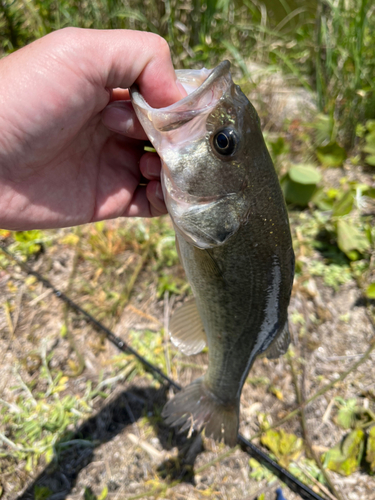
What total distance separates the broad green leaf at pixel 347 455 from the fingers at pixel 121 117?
7.54 feet

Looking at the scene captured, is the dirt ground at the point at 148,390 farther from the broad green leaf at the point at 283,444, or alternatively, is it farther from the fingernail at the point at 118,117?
the fingernail at the point at 118,117

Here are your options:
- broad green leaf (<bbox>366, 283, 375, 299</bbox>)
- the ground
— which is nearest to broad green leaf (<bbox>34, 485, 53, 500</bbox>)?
the ground

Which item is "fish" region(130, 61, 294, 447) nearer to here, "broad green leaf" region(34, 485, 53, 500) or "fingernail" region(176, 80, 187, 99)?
"fingernail" region(176, 80, 187, 99)

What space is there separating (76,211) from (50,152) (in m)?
0.37

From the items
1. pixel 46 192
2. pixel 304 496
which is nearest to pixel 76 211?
pixel 46 192

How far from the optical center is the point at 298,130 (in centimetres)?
415

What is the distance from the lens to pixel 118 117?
62.1 inches

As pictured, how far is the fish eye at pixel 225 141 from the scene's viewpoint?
51.5 inches

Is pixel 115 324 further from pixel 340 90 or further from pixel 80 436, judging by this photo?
pixel 340 90

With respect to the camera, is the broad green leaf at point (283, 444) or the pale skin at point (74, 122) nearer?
the pale skin at point (74, 122)

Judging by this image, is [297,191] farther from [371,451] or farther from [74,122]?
[74,122]

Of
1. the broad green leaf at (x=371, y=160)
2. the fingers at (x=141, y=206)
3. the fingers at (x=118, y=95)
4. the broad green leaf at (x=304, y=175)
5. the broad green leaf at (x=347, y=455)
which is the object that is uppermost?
the fingers at (x=118, y=95)

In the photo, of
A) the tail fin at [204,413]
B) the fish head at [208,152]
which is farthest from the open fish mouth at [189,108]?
the tail fin at [204,413]

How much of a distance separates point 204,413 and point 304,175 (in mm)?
2397
